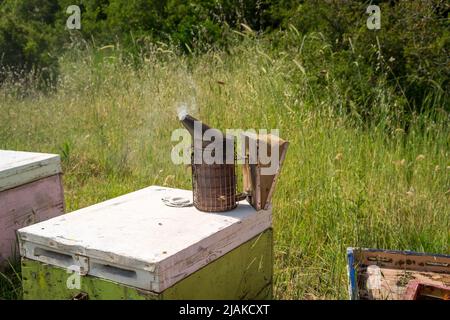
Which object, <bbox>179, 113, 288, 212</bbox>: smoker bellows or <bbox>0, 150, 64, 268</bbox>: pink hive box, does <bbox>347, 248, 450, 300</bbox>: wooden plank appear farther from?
<bbox>0, 150, 64, 268</bbox>: pink hive box

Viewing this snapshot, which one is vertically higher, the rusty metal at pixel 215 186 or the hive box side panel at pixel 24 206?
the rusty metal at pixel 215 186

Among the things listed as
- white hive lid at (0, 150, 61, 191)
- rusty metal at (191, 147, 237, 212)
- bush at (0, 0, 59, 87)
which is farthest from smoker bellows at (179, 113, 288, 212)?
bush at (0, 0, 59, 87)

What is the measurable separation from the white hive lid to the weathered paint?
81 cm

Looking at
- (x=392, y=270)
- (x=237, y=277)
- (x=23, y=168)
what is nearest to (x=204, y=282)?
(x=237, y=277)

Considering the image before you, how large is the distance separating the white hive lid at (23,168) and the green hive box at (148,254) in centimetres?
71

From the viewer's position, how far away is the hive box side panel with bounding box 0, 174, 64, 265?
285 centimetres

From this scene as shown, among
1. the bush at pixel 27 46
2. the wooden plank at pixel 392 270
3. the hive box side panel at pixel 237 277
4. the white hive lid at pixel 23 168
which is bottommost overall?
the wooden plank at pixel 392 270

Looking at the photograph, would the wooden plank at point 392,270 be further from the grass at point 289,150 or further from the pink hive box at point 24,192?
the pink hive box at point 24,192

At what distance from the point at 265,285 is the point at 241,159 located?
0.60 metres

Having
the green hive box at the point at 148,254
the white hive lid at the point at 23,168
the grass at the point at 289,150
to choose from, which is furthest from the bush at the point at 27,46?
the green hive box at the point at 148,254

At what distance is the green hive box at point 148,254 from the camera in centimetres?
182

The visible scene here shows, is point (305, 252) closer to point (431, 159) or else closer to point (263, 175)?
point (263, 175)

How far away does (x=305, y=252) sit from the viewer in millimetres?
3135
